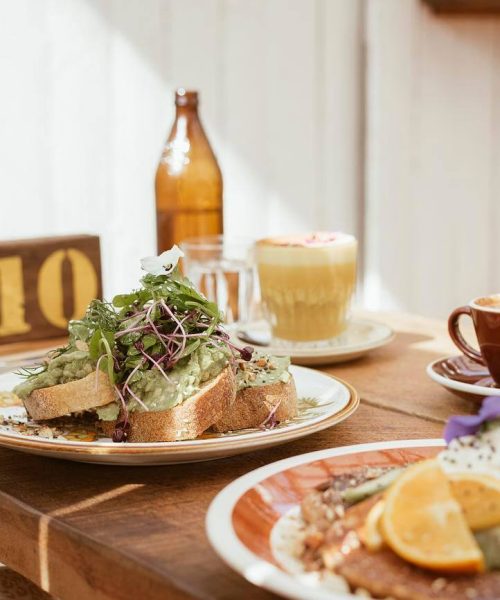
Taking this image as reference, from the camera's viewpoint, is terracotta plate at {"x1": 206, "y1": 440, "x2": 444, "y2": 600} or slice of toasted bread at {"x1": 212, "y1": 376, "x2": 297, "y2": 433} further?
slice of toasted bread at {"x1": 212, "y1": 376, "x2": 297, "y2": 433}

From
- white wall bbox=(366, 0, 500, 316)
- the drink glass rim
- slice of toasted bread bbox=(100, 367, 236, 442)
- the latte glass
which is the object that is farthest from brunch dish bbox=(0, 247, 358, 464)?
white wall bbox=(366, 0, 500, 316)

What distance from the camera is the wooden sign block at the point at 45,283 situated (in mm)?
1725

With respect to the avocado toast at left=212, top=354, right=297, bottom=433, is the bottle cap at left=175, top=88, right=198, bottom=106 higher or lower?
higher

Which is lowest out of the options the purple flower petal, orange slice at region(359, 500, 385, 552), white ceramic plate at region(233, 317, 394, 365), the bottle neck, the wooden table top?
the wooden table top

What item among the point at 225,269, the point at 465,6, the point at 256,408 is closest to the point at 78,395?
the point at 256,408

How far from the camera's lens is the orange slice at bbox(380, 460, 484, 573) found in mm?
594

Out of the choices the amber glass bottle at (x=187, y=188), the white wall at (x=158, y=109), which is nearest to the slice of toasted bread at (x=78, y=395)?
the amber glass bottle at (x=187, y=188)

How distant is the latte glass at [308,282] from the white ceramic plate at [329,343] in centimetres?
2

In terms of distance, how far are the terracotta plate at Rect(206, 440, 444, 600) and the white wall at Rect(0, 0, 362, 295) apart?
192 cm

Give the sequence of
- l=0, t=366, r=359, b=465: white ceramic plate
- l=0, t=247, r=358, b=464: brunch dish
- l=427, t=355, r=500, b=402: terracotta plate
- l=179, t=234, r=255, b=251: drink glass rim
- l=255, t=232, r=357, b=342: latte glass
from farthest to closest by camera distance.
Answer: l=179, t=234, r=255, b=251: drink glass rim, l=255, t=232, r=357, b=342: latte glass, l=427, t=355, r=500, b=402: terracotta plate, l=0, t=247, r=358, b=464: brunch dish, l=0, t=366, r=359, b=465: white ceramic plate

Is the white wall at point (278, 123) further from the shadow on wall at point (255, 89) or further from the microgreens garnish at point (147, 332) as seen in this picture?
the microgreens garnish at point (147, 332)

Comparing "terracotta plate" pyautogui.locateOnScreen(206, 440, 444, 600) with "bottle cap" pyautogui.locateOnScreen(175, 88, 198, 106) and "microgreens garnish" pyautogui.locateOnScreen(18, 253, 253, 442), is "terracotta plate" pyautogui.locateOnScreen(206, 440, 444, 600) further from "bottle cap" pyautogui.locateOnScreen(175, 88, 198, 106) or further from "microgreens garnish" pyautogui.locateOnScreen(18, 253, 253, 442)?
"bottle cap" pyautogui.locateOnScreen(175, 88, 198, 106)

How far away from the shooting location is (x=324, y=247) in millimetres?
1489

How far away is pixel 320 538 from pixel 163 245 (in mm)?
1280
